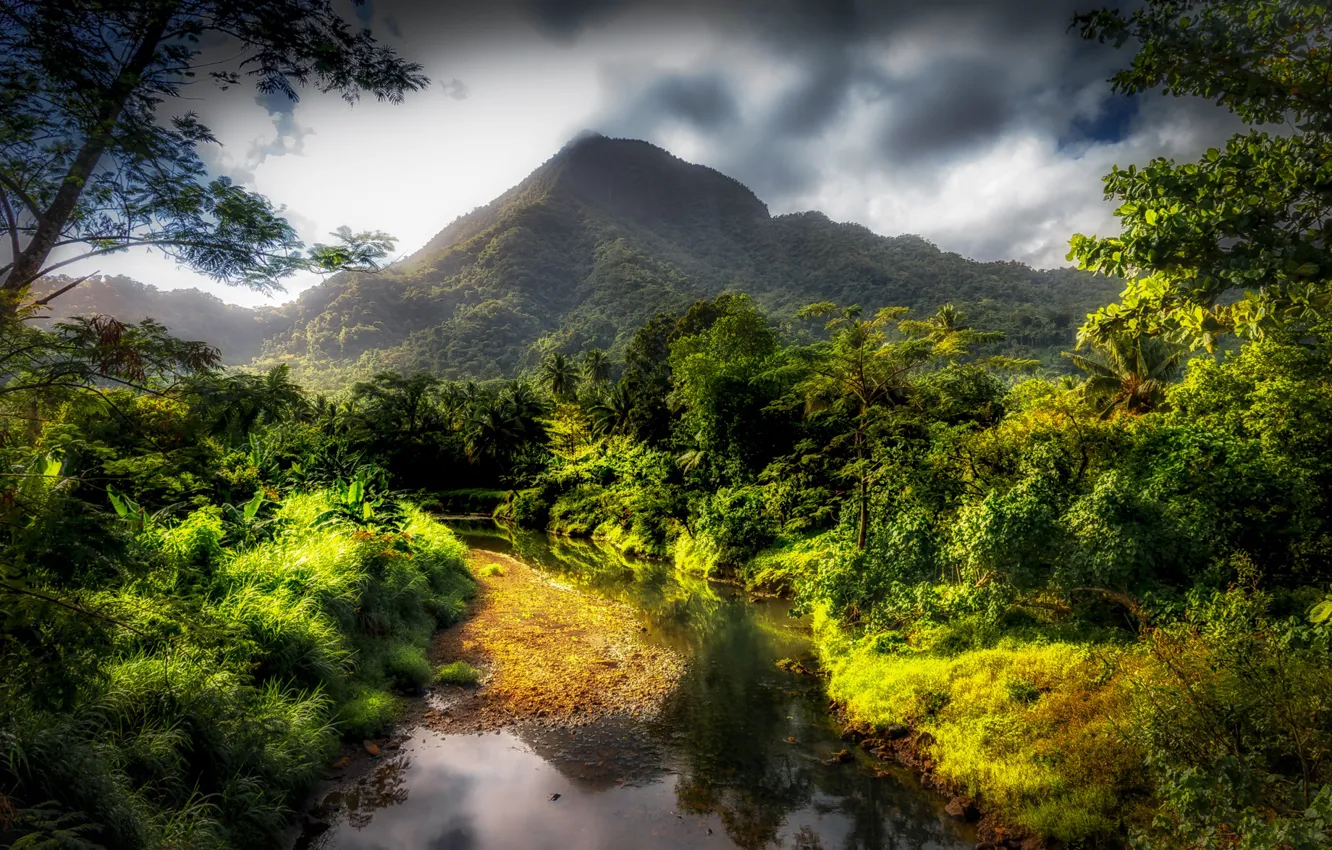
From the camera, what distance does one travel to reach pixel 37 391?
4.13 m

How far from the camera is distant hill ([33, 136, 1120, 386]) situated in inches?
3723

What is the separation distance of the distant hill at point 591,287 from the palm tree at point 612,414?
44426 mm

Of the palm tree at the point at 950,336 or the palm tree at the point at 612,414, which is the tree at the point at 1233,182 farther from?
the palm tree at the point at 612,414

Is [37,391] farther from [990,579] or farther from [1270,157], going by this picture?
[990,579]

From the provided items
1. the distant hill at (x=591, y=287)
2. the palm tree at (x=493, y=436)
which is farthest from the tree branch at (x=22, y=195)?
the distant hill at (x=591, y=287)

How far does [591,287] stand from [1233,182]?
417ft

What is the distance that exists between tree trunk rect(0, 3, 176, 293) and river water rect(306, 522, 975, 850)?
581cm

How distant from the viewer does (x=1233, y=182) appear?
408 cm

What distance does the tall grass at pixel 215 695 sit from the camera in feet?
14.7

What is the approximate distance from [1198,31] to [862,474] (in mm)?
10909

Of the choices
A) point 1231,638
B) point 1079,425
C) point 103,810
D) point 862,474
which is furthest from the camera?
point 862,474

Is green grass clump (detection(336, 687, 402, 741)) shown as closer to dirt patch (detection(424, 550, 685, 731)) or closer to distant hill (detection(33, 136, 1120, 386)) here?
dirt patch (detection(424, 550, 685, 731))

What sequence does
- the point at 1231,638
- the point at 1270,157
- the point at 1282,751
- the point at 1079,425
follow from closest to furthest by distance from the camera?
the point at 1270,157
the point at 1282,751
the point at 1231,638
the point at 1079,425

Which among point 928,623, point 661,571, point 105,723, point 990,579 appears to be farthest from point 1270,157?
point 661,571
